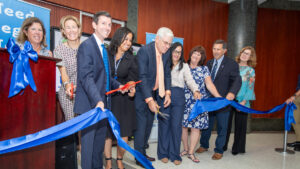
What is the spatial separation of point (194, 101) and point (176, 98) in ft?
1.20

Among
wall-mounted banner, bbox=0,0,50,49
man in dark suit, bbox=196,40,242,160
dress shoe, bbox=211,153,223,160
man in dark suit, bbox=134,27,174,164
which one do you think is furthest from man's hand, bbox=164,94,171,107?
wall-mounted banner, bbox=0,0,50,49

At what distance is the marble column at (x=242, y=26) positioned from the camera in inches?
Answer: 205

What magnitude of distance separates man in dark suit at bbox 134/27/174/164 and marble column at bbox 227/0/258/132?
3.41 m

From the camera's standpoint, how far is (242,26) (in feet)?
17.4

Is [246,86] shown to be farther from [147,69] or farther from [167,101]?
[147,69]

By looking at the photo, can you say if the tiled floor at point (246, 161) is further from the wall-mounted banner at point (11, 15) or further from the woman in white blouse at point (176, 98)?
the wall-mounted banner at point (11, 15)

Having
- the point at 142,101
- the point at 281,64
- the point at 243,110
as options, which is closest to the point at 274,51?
the point at 281,64

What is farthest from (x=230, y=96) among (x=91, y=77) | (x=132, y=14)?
(x=132, y=14)

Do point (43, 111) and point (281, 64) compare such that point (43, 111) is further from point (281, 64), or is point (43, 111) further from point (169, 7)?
point (281, 64)

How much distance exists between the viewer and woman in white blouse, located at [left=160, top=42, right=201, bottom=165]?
2678mm

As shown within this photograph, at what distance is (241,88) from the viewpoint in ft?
11.0

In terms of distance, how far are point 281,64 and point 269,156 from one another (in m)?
3.49

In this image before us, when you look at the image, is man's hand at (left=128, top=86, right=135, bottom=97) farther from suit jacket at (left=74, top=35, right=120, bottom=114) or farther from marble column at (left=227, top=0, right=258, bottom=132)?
marble column at (left=227, top=0, right=258, bottom=132)

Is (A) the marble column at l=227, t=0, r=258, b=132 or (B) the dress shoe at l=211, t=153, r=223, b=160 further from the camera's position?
(A) the marble column at l=227, t=0, r=258, b=132
